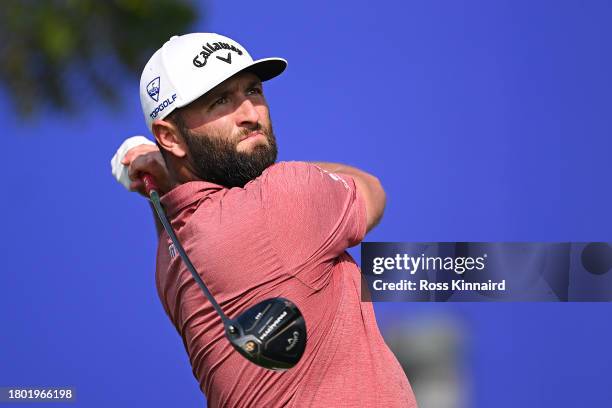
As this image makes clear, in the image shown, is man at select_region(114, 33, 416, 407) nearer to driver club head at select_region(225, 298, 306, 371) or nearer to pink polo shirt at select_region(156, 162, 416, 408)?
pink polo shirt at select_region(156, 162, 416, 408)

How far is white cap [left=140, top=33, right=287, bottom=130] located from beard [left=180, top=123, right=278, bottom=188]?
0.24ft

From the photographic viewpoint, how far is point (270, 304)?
1226 mm

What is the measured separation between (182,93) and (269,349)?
1.62 ft

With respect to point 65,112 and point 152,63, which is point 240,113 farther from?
point 65,112

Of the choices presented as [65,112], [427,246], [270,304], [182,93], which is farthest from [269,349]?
[65,112]

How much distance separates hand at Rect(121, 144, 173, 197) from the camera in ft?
5.32

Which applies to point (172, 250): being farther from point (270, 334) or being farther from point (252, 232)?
point (270, 334)

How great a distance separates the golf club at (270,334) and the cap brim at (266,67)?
46 centimetres

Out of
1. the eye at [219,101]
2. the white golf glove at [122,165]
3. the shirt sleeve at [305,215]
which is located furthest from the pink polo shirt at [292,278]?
the white golf glove at [122,165]

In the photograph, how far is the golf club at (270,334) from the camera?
47.0 inches

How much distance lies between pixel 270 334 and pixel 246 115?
1.40ft

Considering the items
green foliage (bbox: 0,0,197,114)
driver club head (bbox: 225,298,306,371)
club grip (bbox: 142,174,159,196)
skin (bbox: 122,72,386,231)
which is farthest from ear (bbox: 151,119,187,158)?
green foliage (bbox: 0,0,197,114)

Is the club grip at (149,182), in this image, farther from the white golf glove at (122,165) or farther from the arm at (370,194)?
the arm at (370,194)

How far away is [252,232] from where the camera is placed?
4.53 feet
